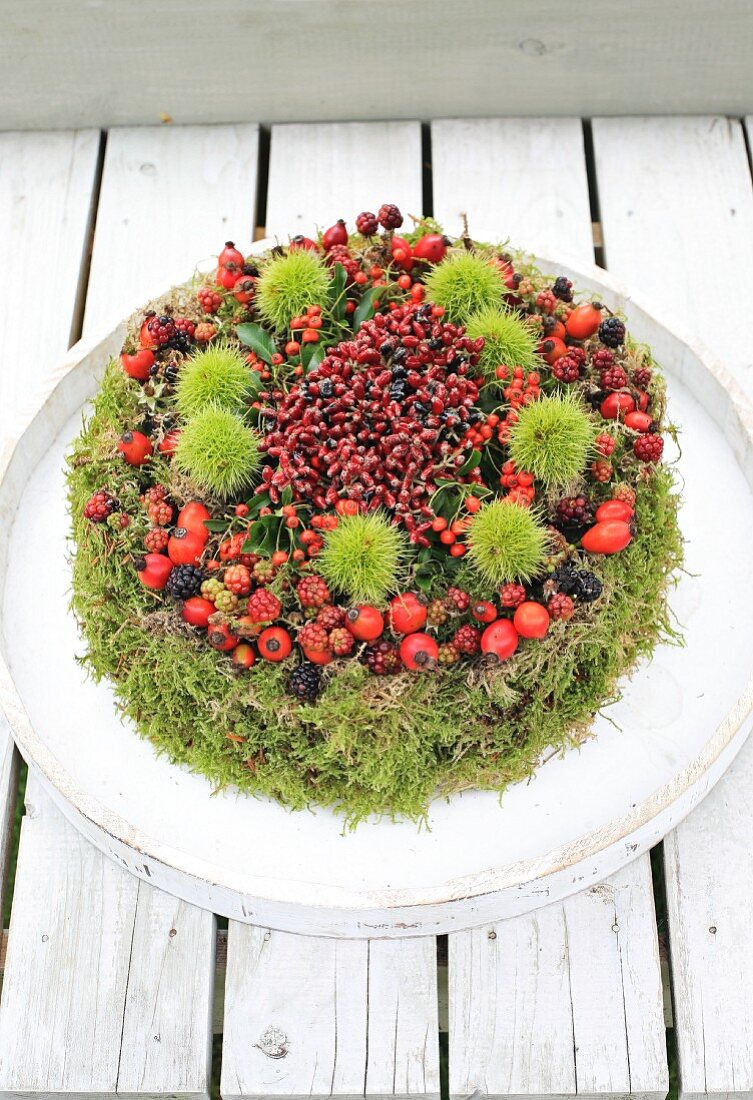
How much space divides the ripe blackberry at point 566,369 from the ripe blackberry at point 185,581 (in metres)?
0.55

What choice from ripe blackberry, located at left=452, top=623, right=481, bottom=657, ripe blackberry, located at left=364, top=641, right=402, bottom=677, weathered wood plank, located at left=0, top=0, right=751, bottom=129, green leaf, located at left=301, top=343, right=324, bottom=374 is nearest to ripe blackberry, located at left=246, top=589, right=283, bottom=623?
ripe blackberry, located at left=364, top=641, right=402, bottom=677

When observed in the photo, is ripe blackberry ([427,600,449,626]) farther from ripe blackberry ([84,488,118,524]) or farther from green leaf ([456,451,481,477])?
ripe blackberry ([84,488,118,524])

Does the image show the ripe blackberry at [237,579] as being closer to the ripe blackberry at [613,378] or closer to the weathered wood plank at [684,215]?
the ripe blackberry at [613,378]

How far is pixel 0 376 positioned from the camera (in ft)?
7.52

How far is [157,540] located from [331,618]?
0.26m

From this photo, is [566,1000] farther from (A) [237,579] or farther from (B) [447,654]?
(A) [237,579]

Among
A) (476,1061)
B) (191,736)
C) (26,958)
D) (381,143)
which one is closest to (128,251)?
(381,143)

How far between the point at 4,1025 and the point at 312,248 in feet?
3.92

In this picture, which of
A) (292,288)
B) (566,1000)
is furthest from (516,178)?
(566,1000)

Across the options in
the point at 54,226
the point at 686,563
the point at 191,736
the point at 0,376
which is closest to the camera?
the point at 191,736

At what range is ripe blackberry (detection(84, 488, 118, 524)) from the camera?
1.64m

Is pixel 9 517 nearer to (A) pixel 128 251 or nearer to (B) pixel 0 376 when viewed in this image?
(B) pixel 0 376

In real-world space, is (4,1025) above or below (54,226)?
below

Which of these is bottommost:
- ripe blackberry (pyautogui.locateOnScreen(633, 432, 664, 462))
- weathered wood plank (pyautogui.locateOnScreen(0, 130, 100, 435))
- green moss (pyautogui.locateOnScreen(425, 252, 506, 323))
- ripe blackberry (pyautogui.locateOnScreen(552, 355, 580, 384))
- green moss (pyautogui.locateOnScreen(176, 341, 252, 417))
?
ripe blackberry (pyautogui.locateOnScreen(633, 432, 664, 462))
